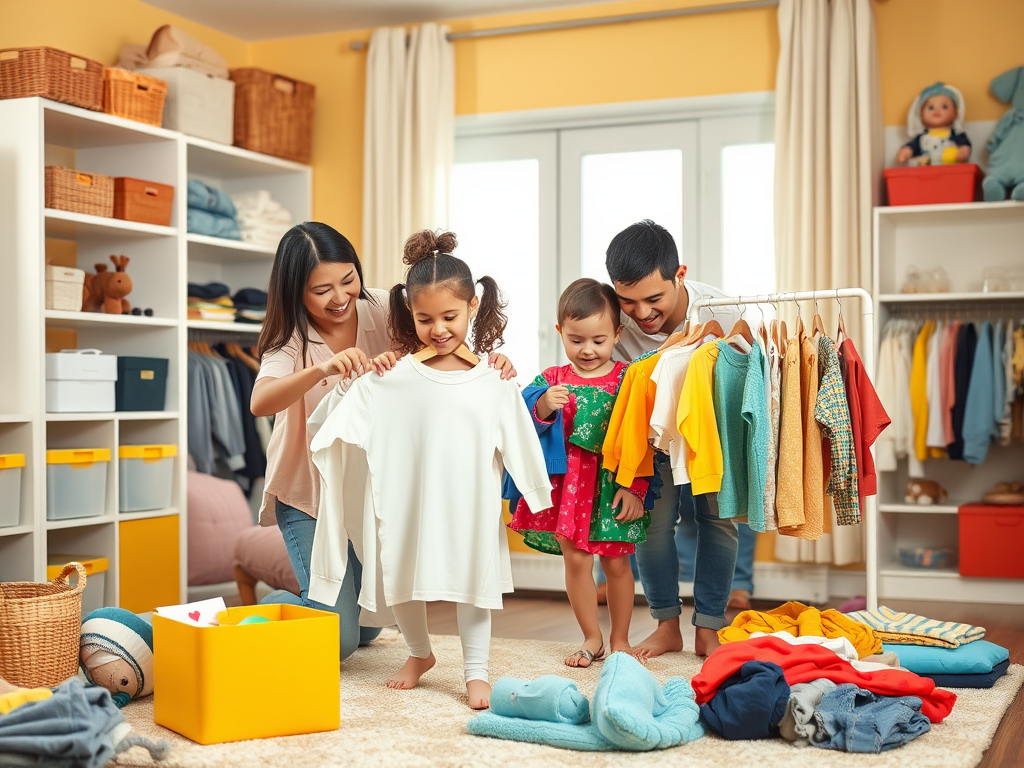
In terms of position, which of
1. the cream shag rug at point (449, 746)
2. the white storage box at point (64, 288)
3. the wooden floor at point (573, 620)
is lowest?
the wooden floor at point (573, 620)

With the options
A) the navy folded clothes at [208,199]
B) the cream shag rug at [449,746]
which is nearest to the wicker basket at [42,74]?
the navy folded clothes at [208,199]

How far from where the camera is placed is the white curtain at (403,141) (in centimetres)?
493

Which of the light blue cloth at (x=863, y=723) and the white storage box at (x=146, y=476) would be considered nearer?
the light blue cloth at (x=863, y=723)

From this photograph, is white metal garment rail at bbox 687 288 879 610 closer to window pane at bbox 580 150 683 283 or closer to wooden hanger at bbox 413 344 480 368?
wooden hanger at bbox 413 344 480 368

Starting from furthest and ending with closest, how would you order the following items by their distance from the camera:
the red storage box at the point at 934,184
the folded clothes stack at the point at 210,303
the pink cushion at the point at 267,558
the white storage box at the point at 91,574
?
the folded clothes stack at the point at 210,303 < the red storage box at the point at 934,184 < the white storage box at the point at 91,574 < the pink cushion at the point at 267,558

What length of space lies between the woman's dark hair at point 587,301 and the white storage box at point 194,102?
218 centimetres

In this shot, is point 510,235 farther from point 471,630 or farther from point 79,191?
point 471,630

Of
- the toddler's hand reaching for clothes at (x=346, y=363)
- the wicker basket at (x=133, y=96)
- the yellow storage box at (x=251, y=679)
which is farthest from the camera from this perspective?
the wicker basket at (x=133, y=96)

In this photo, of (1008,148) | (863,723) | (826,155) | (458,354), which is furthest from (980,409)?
(458,354)

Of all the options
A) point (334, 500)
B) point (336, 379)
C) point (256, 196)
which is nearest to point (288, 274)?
point (336, 379)

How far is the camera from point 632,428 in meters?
2.88

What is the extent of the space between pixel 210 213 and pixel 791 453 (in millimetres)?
2820

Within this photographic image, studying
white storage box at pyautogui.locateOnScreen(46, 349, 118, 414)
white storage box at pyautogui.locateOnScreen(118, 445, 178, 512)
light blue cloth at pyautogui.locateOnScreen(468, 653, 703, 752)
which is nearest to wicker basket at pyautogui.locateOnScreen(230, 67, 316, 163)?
white storage box at pyautogui.locateOnScreen(46, 349, 118, 414)

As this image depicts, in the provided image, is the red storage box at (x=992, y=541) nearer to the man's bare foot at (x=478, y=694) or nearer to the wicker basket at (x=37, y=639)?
the man's bare foot at (x=478, y=694)
